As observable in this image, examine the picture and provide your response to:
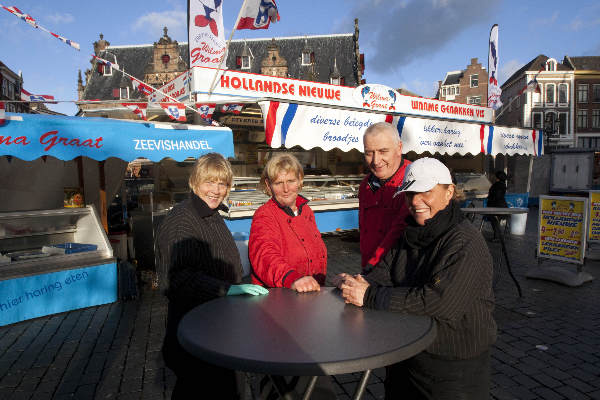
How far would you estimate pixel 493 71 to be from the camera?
12062 millimetres

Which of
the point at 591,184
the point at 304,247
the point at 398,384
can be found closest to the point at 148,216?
the point at 304,247

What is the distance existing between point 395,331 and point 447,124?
7461 mm

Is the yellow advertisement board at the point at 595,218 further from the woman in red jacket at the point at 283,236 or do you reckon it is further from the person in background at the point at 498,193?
the woman in red jacket at the point at 283,236

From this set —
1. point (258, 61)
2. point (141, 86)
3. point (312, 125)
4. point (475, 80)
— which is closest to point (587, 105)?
point (475, 80)

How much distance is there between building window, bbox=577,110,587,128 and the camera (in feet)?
135

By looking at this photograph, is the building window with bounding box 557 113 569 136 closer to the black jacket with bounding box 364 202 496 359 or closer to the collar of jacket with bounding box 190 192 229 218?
the black jacket with bounding box 364 202 496 359

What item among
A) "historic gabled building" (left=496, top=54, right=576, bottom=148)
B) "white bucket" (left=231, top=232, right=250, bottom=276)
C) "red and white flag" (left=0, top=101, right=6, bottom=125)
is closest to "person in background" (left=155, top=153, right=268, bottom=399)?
"white bucket" (left=231, top=232, right=250, bottom=276)

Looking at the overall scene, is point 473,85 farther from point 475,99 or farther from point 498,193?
point 498,193

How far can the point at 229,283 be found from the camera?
186 cm

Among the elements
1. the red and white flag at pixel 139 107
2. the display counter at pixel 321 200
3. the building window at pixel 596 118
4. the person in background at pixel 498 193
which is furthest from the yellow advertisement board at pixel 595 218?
the building window at pixel 596 118

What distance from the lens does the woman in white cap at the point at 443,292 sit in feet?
4.74

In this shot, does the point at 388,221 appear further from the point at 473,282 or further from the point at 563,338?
the point at 563,338

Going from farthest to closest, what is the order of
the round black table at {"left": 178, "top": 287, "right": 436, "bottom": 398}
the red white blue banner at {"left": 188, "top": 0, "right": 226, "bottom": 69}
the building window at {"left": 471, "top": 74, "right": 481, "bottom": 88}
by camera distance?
the building window at {"left": 471, "top": 74, "right": 481, "bottom": 88}, the red white blue banner at {"left": 188, "top": 0, "right": 226, "bottom": 69}, the round black table at {"left": 178, "top": 287, "right": 436, "bottom": 398}

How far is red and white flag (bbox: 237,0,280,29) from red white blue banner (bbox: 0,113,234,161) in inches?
60.7
